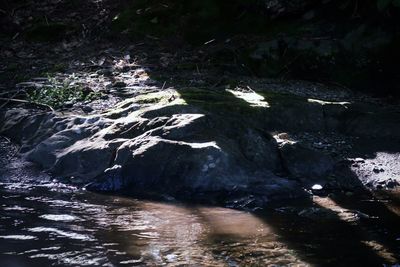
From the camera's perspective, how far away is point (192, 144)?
21.2ft

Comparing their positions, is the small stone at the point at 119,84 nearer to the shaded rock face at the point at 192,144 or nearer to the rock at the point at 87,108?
the rock at the point at 87,108

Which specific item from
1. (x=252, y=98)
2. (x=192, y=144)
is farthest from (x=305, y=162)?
(x=252, y=98)

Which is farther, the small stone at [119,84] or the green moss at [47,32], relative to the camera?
the green moss at [47,32]

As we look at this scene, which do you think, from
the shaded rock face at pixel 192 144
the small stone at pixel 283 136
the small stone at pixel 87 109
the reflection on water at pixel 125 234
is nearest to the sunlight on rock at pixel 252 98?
the shaded rock face at pixel 192 144

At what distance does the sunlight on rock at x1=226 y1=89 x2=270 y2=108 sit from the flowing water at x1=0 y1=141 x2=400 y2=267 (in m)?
2.21

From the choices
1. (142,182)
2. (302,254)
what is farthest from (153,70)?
(302,254)

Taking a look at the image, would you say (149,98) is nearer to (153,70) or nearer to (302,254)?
(153,70)

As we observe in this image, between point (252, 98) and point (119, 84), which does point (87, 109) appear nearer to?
point (119, 84)

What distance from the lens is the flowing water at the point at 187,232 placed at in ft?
14.5

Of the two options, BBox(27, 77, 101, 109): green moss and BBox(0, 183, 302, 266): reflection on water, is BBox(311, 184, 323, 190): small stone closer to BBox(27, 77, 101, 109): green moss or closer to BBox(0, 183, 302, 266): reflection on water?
BBox(0, 183, 302, 266): reflection on water

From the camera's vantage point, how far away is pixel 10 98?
8.77 meters

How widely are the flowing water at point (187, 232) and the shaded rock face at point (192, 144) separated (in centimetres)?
38

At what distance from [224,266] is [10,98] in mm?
5771

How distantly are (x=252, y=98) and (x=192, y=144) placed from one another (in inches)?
80.5
